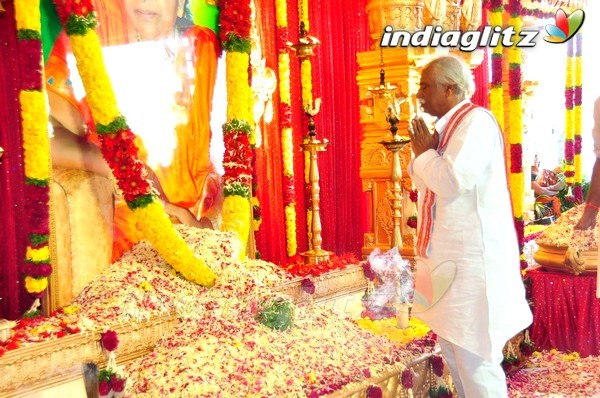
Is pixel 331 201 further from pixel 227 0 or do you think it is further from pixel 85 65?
pixel 85 65

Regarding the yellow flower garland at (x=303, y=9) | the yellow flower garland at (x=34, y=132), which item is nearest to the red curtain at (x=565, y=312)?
the yellow flower garland at (x=303, y=9)

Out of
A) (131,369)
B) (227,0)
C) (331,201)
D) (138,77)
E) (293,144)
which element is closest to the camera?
(131,369)

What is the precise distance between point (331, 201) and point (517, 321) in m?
3.93

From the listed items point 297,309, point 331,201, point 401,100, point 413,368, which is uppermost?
point 401,100

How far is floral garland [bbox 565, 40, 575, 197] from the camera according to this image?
1046 centimetres

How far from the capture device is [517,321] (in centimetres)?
314

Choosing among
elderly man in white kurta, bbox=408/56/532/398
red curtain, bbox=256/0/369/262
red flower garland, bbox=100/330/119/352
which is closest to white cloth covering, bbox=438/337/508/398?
elderly man in white kurta, bbox=408/56/532/398

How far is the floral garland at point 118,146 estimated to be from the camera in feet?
12.5

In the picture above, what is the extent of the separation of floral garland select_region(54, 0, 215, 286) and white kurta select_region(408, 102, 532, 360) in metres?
1.73

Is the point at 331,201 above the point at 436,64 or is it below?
below

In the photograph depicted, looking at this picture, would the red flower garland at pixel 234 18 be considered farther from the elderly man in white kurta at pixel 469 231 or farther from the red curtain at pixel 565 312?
the red curtain at pixel 565 312

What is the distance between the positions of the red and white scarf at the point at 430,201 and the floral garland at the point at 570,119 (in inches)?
319

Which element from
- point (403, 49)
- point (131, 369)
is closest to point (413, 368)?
point (131, 369)

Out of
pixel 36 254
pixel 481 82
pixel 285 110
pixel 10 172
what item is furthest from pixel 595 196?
pixel 481 82
